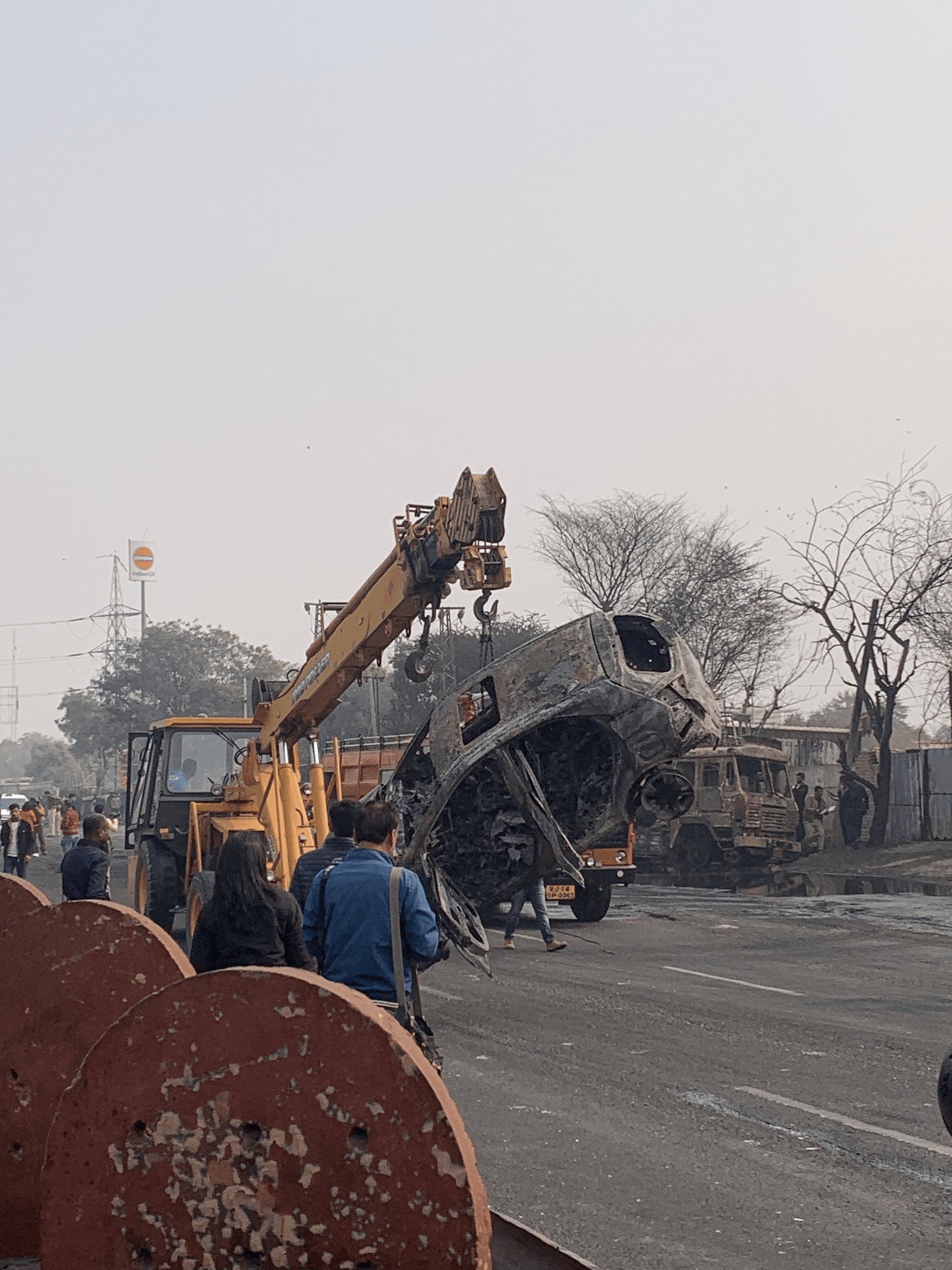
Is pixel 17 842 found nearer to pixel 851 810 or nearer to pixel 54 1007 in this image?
pixel 54 1007

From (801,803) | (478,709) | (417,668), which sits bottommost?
(801,803)

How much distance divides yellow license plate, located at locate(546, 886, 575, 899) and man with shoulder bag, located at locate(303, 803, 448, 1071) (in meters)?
11.4

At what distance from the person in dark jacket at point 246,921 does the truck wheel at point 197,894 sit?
22.0ft

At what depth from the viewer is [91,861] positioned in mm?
9594

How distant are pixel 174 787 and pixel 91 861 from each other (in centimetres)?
569

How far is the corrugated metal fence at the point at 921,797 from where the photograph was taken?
3062 cm

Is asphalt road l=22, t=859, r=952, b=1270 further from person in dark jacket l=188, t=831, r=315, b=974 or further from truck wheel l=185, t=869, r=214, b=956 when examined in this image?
truck wheel l=185, t=869, r=214, b=956

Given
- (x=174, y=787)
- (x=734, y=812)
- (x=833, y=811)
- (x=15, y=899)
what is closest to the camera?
(x=15, y=899)

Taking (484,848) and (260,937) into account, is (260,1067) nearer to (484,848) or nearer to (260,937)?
(260,937)

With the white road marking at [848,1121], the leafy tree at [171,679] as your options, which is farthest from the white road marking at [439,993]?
the leafy tree at [171,679]

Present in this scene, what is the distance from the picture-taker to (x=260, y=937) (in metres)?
5.47

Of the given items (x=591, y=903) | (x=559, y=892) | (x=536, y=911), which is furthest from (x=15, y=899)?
(x=591, y=903)

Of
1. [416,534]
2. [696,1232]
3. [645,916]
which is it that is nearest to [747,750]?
[645,916]

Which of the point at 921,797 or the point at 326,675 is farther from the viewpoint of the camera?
the point at 921,797
